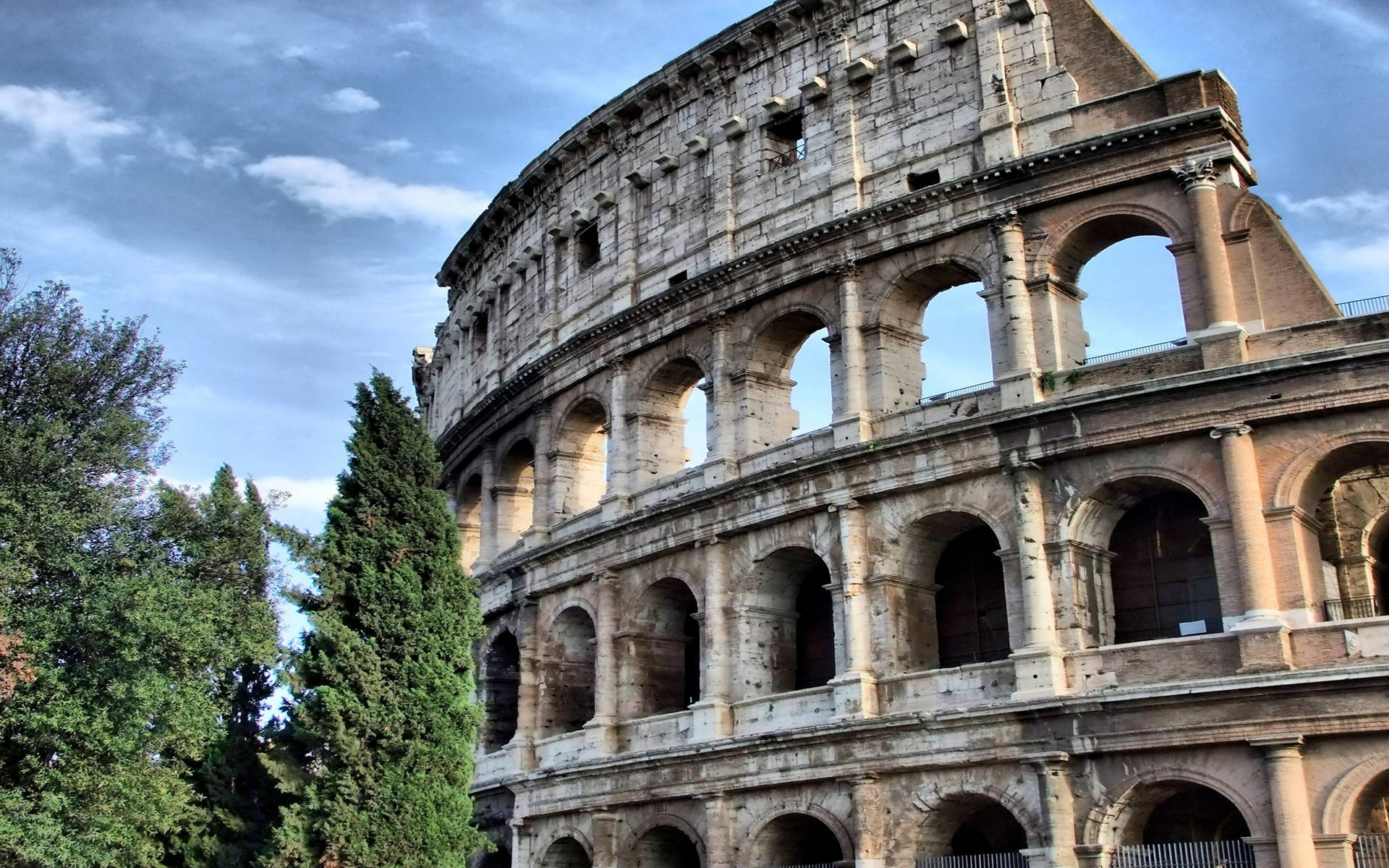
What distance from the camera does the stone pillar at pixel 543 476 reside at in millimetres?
25141

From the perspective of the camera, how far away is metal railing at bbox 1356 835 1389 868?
1500 centimetres

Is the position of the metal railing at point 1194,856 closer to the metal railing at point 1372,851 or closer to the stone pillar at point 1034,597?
the metal railing at point 1372,851

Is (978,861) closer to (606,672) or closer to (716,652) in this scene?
(716,652)

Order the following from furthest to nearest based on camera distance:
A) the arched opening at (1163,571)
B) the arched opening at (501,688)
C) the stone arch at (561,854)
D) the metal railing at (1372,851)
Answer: the arched opening at (501,688) < the stone arch at (561,854) < the arched opening at (1163,571) < the metal railing at (1372,851)

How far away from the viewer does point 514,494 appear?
1084 inches

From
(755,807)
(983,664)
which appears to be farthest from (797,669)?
(983,664)

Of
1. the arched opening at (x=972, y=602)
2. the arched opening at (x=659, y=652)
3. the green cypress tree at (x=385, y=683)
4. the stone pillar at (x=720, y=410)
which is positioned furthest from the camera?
the arched opening at (x=659, y=652)

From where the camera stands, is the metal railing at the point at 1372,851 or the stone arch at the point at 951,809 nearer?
the metal railing at the point at 1372,851

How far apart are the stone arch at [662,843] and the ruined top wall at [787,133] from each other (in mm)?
8506

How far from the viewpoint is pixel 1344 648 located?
1567cm

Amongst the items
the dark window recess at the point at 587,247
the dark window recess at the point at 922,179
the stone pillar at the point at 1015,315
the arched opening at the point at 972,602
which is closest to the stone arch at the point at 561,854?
the arched opening at the point at 972,602

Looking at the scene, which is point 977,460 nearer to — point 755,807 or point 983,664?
point 983,664

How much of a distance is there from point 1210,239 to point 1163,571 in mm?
4185

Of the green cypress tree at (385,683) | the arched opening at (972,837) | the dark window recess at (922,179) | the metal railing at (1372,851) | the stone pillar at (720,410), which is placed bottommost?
the metal railing at (1372,851)
